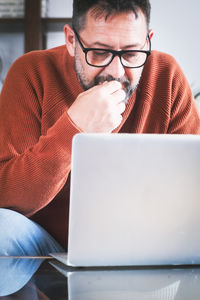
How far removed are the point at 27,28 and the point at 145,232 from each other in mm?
1709

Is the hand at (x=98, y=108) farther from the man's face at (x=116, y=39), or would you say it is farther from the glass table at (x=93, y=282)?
the glass table at (x=93, y=282)

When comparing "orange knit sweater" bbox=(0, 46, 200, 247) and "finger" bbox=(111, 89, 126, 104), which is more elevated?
"finger" bbox=(111, 89, 126, 104)

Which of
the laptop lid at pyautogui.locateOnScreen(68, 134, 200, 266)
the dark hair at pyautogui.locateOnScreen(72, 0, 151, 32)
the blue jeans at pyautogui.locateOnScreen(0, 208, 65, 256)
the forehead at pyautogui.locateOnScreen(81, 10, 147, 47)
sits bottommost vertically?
the blue jeans at pyautogui.locateOnScreen(0, 208, 65, 256)

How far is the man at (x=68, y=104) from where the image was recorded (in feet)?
3.29

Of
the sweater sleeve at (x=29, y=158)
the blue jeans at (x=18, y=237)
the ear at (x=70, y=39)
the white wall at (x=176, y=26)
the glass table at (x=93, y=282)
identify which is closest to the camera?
the glass table at (x=93, y=282)

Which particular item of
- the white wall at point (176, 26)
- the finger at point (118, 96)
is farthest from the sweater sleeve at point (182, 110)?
the white wall at point (176, 26)

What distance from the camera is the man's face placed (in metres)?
1.13

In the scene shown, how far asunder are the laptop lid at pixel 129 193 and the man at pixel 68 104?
282mm

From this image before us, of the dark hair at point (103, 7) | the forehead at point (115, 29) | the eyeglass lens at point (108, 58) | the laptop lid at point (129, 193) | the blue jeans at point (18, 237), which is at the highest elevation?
the dark hair at point (103, 7)

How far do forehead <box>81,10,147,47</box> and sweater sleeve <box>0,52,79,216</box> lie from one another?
0.26 m

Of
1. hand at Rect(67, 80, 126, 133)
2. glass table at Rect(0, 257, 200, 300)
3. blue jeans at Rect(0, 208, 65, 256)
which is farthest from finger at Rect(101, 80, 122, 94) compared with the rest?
glass table at Rect(0, 257, 200, 300)

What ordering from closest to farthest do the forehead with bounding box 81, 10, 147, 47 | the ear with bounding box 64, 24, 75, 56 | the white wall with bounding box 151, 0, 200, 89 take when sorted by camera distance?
the forehead with bounding box 81, 10, 147, 47 < the ear with bounding box 64, 24, 75, 56 < the white wall with bounding box 151, 0, 200, 89

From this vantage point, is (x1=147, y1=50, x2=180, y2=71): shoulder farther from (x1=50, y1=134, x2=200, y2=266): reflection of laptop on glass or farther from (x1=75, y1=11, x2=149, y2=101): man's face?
(x1=50, y1=134, x2=200, y2=266): reflection of laptop on glass

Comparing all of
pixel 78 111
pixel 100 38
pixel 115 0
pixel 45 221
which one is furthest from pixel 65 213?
pixel 115 0
